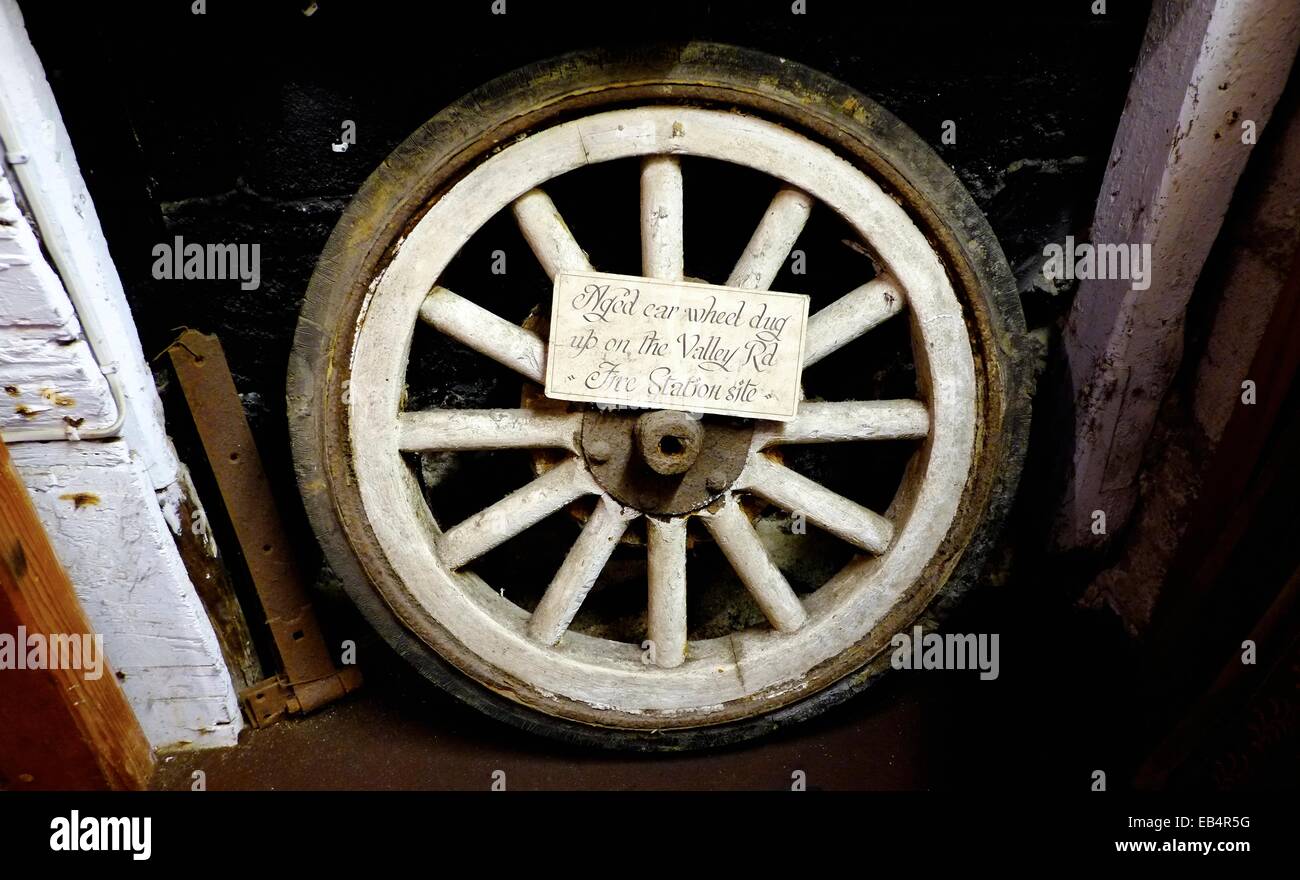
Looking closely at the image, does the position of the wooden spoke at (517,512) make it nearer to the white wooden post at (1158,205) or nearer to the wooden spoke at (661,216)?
the wooden spoke at (661,216)

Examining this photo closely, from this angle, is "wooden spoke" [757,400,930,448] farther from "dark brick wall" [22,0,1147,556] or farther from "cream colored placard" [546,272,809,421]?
"dark brick wall" [22,0,1147,556]

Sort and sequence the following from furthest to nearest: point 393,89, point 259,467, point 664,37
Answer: point 259,467
point 393,89
point 664,37

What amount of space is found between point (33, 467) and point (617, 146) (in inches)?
35.7

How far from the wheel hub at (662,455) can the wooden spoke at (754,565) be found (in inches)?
1.6

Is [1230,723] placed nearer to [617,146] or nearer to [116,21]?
[617,146]

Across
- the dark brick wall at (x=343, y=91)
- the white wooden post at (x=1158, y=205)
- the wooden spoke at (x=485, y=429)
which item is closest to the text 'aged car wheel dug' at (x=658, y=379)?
the wooden spoke at (x=485, y=429)

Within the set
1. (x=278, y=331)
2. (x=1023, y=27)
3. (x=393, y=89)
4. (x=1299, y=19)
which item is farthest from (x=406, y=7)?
(x=1299, y=19)

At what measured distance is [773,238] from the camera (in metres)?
1.33

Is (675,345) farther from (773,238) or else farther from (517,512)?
(517,512)

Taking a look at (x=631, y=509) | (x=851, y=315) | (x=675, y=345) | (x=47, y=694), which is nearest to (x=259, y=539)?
(x=47, y=694)

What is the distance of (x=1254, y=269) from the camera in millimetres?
1442

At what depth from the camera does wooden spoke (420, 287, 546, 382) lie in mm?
1332

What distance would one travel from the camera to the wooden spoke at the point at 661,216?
1.30 metres

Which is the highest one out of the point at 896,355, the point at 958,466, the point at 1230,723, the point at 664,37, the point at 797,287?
the point at 664,37
